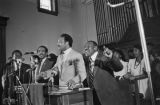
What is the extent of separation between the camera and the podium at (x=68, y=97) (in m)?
1.94

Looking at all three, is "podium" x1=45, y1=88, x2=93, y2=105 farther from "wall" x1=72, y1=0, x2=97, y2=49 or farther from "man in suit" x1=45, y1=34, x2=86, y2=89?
"wall" x1=72, y1=0, x2=97, y2=49

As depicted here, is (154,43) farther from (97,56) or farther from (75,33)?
(75,33)

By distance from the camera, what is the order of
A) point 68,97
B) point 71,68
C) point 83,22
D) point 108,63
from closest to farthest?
point 68,97
point 108,63
point 71,68
point 83,22

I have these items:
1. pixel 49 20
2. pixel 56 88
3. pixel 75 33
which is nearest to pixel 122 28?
pixel 75 33

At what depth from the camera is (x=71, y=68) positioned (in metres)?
2.48

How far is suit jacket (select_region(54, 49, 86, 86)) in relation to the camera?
245cm

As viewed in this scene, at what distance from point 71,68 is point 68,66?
0.06 m

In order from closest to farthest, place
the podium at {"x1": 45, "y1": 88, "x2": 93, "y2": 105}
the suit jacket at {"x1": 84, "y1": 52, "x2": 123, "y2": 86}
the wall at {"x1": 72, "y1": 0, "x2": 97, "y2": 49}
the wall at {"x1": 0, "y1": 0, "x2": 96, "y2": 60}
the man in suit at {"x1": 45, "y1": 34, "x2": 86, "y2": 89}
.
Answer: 1. the podium at {"x1": 45, "y1": 88, "x2": 93, "y2": 105}
2. the suit jacket at {"x1": 84, "y1": 52, "x2": 123, "y2": 86}
3. the man in suit at {"x1": 45, "y1": 34, "x2": 86, "y2": 89}
4. the wall at {"x1": 0, "y1": 0, "x2": 96, "y2": 60}
5. the wall at {"x1": 72, "y1": 0, "x2": 97, "y2": 49}

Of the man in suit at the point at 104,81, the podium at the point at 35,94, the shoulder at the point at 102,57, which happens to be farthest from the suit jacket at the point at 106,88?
the podium at the point at 35,94

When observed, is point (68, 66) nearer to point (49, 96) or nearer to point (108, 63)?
point (108, 63)

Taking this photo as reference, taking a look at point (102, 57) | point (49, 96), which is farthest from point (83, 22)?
point (49, 96)

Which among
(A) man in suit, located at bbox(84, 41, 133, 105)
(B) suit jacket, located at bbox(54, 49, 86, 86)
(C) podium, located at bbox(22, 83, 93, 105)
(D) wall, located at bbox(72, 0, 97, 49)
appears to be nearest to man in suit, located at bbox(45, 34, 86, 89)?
(B) suit jacket, located at bbox(54, 49, 86, 86)

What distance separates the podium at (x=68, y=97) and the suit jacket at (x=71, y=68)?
0.82 ft

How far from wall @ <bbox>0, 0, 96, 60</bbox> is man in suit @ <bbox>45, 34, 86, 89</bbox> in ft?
10.2
